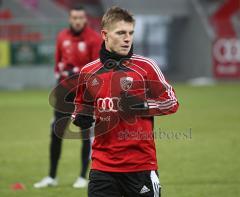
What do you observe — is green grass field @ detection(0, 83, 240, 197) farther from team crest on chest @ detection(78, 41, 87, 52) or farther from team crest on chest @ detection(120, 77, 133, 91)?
team crest on chest @ detection(120, 77, 133, 91)

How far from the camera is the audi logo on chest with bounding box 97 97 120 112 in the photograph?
227 inches

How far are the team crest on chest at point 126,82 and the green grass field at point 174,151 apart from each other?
3.61 m

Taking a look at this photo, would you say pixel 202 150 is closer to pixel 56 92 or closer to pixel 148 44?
pixel 56 92

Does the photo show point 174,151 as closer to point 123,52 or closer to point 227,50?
point 123,52

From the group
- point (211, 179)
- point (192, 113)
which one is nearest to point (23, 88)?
point (192, 113)

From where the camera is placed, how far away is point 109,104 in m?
5.77

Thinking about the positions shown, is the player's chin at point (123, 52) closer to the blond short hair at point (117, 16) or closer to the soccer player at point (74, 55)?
the blond short hair at point (117, 16)

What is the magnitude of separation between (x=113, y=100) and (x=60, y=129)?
3365 millimetres

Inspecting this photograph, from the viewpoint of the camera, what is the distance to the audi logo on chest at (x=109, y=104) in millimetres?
5766

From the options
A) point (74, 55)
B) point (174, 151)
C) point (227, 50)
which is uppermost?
point (227, 50)

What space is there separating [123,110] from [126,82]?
0.23m

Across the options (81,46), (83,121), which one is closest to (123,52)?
(83,121)

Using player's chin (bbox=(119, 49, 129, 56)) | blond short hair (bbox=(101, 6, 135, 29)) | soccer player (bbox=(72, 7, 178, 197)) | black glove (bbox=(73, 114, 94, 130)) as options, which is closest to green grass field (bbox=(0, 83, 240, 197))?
black glove (bbox=(73, 114, 94, 130))

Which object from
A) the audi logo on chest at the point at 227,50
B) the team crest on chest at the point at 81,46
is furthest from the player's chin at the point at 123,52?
the audi logo on chest at the point at 227,50
